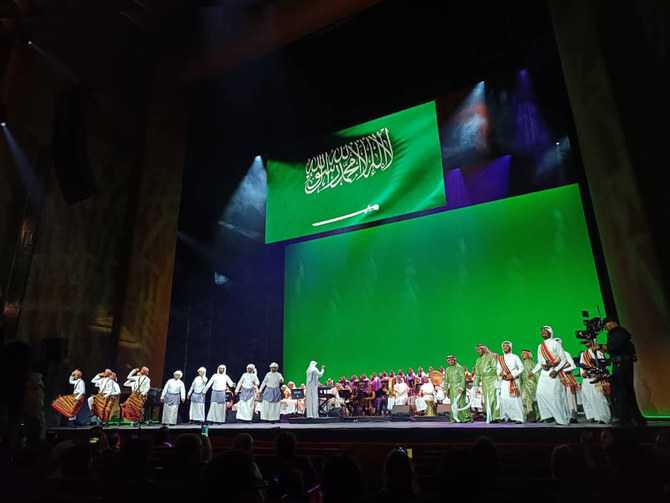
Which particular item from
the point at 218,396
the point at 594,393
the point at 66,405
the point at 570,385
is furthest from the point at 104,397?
the point at 594,393

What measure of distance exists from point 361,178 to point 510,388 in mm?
6176

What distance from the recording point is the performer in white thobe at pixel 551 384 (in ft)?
23.6

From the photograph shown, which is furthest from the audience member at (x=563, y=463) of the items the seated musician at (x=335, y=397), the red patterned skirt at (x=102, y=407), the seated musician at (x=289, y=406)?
the seated musician at (x=289, y=406)

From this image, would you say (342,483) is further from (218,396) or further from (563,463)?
(218,396)

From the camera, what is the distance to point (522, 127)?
11359 mm

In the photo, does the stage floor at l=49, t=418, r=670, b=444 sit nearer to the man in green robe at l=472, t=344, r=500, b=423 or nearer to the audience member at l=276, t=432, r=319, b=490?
the man in green robe at l=472, t=344, r=500, b=423

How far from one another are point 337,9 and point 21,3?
6.49m

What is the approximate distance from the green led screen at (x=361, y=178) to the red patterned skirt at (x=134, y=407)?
5.11m

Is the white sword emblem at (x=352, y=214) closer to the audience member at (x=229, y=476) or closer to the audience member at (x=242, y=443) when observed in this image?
the audience member at (x=242, y=443)

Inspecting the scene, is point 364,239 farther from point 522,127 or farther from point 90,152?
point 90,152

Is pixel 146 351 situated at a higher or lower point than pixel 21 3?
lower

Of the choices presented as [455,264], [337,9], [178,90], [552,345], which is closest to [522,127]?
[455,264]

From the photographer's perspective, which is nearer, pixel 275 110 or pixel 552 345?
pixel 552 345

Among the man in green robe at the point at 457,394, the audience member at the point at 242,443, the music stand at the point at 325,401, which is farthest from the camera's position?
the music stand at the point at 325,401
